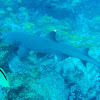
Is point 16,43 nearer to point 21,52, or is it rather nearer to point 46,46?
point 21,52

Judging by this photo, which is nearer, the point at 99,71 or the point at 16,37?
the point at 16,37

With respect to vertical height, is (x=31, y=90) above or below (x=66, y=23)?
above

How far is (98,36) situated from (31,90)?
8.54 metres

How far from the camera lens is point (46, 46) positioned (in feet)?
14.0

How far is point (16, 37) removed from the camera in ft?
14.4

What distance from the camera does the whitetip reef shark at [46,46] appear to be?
4195 millimetres

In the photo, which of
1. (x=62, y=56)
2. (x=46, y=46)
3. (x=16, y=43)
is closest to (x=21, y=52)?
(x=16, y=43)

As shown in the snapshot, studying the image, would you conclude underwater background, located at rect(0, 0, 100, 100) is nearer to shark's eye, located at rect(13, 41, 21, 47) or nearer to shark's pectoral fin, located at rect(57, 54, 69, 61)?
shark's eye, located at rect(13, 41, 21, 47)

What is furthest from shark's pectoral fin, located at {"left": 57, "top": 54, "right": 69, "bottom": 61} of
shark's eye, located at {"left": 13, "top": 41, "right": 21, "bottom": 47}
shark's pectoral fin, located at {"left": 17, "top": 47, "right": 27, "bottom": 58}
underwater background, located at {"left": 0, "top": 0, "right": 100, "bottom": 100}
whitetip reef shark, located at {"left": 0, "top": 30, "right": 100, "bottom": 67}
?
shark's eye, located at {"left": 13, "top": 41, "right": 21, "bottom": 47}

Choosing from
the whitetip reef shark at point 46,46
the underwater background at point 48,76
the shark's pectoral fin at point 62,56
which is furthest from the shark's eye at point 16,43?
the shark's pectoral fin at point 62,56

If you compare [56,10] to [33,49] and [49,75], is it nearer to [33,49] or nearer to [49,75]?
[33,49]

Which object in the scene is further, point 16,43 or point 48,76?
point 16,43

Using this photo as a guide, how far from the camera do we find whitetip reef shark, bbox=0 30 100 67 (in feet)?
13.8

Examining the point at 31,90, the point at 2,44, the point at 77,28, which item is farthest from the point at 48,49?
the point at 77,28
